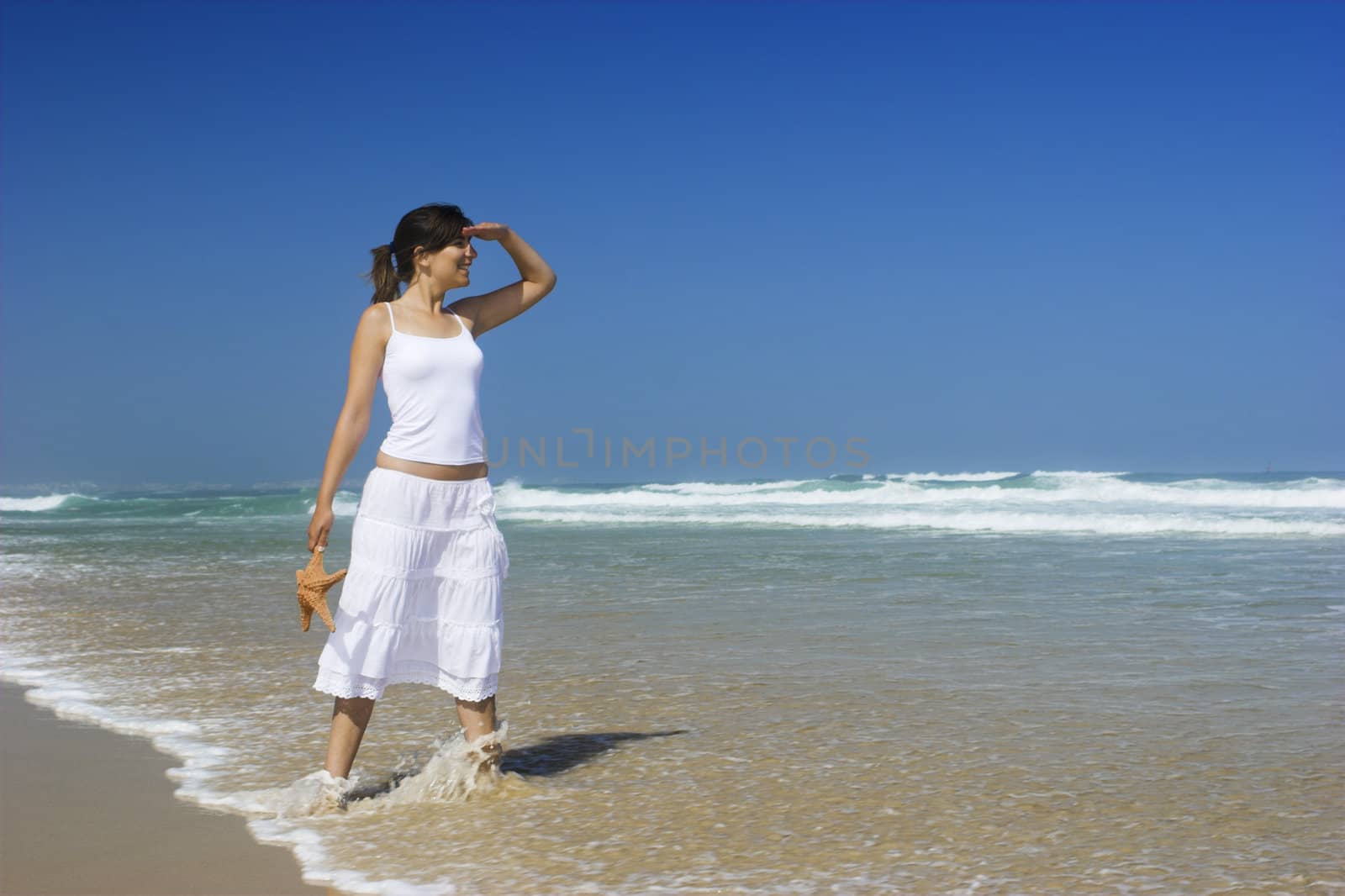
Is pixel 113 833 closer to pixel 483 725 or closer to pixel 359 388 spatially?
pixel 483 725

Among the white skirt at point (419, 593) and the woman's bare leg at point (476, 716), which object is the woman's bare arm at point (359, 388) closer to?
the white skirt at point (419, 593)

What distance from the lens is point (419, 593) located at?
371 cm

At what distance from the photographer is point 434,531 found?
12.1ft

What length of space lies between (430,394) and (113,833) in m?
1.62

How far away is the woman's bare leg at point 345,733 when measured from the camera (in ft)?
12.1

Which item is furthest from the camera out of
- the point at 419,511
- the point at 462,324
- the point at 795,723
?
the point at 795,723

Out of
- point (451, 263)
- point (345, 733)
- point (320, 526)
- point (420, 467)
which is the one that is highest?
point (451, 263)

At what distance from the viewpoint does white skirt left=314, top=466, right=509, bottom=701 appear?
11.9 feet

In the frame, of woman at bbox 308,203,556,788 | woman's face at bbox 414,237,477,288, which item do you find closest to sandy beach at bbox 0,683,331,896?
woman at bbox 308,203,556,788

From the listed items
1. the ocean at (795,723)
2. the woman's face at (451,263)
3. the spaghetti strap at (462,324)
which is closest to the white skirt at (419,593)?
the ocean at (795,723)

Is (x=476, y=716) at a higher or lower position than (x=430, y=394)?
lower

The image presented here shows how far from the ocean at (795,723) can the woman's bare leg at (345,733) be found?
149mm

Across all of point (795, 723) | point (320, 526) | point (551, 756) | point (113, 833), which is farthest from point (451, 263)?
point (795, 723)

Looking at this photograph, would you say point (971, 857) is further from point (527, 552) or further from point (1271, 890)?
point (527, 552)
